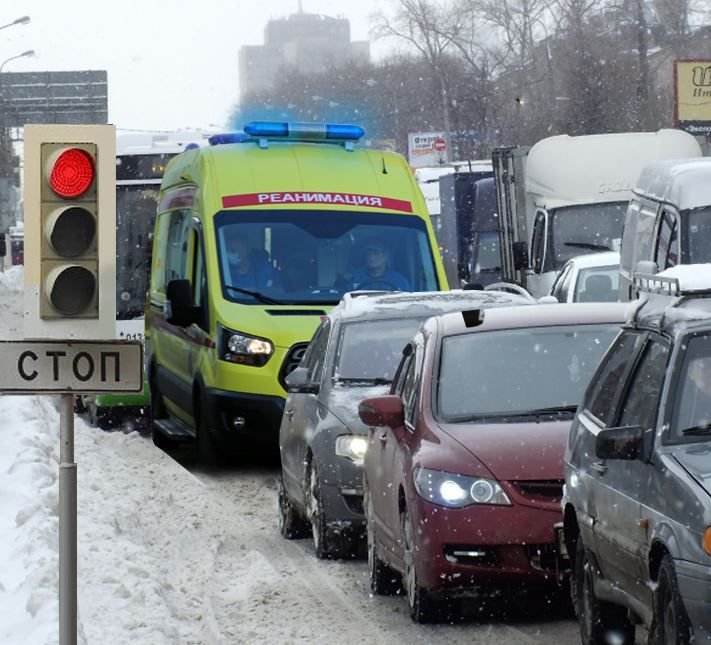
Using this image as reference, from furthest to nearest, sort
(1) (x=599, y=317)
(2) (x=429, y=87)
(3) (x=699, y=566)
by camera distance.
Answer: (2) (x=429, y=87), (1) (x=599, y=317), (3) (x=699, y=566)

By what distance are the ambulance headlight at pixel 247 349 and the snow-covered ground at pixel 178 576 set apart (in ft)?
4.31

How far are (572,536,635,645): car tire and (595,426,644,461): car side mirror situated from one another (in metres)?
1.06

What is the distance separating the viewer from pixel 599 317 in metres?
10.9

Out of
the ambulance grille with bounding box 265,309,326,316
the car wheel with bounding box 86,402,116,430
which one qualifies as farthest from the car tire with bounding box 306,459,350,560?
the car wheel with bounding box 86,402,116,430

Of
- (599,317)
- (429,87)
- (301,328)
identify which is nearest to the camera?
(599,317)

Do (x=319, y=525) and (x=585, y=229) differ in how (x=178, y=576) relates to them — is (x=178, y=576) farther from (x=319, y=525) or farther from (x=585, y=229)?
(x=585, y=229)

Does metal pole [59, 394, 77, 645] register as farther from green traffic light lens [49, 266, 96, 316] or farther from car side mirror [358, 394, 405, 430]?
car side mirror [358, 394, 405, 430]

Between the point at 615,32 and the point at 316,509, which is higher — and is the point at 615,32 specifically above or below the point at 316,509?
above

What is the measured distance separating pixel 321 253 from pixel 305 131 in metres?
1.46

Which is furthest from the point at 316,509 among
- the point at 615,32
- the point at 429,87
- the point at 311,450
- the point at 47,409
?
the point at 429,87

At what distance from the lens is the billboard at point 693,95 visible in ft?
180

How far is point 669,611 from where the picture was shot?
6691 millimetres

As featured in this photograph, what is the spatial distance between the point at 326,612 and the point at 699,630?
3.97 metres

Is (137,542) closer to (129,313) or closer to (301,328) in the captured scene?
(301,328)
